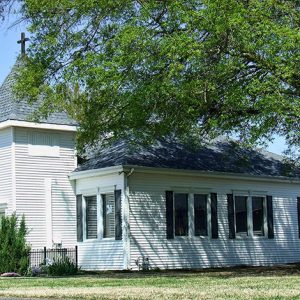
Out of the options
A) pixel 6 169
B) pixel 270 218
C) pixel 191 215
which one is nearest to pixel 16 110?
pixel 6 169

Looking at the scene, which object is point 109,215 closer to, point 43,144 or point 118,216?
point 118,216

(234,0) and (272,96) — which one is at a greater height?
(234,0)

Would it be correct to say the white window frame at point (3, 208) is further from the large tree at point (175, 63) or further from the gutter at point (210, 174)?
the large tree at point (175, 63)

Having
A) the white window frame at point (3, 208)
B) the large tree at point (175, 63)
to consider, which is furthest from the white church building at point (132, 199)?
the large tree at point (175, 63)

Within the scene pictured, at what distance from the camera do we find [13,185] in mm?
28516

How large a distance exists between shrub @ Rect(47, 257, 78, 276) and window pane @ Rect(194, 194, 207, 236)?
5.79 m

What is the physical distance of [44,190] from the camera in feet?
96.9

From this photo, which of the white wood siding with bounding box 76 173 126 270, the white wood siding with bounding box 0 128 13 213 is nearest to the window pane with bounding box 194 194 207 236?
the white wood siding with bounding box 76 173 126 270

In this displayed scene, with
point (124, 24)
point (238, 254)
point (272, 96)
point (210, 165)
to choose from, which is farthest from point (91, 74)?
point (238, 254)

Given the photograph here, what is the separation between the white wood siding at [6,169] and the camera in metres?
28.8

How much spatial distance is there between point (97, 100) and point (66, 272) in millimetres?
6733

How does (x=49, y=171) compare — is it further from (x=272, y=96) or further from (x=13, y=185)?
(x=272, y=96)

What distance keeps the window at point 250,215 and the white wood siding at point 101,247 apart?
611 centimetres

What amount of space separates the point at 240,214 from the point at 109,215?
6.35 m
